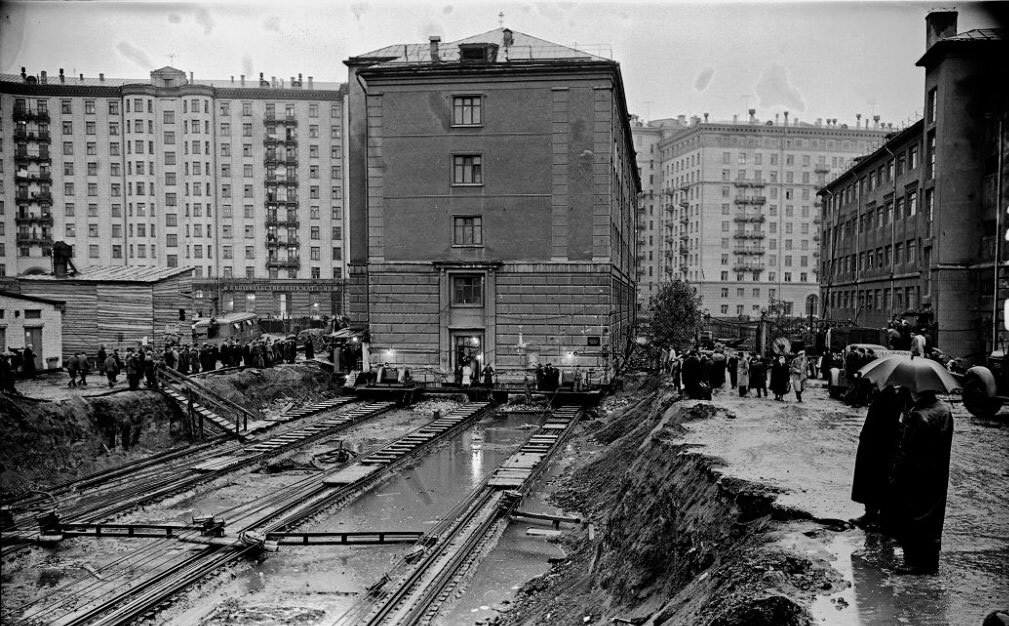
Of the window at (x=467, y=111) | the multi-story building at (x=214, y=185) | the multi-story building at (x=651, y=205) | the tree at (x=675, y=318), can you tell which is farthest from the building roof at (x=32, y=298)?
the multi-story building at (x=651, y=205)

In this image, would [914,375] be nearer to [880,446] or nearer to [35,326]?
[880,446]

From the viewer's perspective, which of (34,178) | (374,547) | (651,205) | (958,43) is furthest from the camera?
(651,205)

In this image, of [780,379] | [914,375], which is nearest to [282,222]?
[780,379]

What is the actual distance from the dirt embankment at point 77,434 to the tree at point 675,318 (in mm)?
27787

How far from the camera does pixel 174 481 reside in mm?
19750

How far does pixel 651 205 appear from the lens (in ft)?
382

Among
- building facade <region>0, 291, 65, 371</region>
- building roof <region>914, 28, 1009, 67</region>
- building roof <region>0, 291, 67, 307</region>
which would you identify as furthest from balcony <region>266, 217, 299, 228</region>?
building roof <region>914, 28, 1009, 67</region>

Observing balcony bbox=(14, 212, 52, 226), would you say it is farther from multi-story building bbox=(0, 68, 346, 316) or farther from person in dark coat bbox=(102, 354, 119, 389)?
person in dark coat bbox=(102, 354, 119, 389)

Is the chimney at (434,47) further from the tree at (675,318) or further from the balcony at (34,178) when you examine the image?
the balcony at (34,178)

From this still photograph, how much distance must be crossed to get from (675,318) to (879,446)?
38.2 metres

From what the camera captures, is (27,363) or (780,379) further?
(27,363)

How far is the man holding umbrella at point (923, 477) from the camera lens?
7.21 m

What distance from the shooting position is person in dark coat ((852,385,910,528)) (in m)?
8.26

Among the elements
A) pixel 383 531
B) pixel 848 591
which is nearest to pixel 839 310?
pixel 383 531
